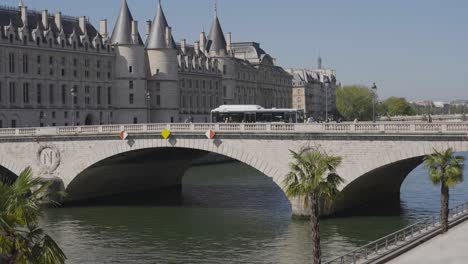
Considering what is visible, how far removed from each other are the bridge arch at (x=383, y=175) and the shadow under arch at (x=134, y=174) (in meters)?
7.00

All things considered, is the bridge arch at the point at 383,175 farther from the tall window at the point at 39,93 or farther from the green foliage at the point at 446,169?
the tall window at the point at 39,93

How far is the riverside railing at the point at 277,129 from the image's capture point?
43975 mm

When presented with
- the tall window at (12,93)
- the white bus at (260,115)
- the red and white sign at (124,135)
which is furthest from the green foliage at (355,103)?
the red and white sign at (124,135)

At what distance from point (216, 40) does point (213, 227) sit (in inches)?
3549

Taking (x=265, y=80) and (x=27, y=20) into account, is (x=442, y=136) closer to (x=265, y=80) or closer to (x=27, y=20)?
(x=27, y=20)

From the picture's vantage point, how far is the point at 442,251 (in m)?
31.2

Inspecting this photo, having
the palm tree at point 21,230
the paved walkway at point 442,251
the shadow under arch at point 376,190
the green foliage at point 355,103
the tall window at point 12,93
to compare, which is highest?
the green foliage at point 355,103

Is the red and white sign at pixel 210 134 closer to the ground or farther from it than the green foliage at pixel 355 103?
closer to the ground

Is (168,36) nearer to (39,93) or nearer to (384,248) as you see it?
(39,93)

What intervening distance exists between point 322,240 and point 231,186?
29.4 m

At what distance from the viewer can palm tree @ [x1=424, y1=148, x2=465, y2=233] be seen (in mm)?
35875

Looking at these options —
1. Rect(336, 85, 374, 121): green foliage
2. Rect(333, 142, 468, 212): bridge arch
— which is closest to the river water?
Rect(333, 142, 468, 212): bridge arch

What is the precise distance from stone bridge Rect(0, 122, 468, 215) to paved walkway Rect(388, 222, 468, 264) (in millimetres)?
9833

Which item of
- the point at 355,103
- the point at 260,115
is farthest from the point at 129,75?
the point at 355,103
